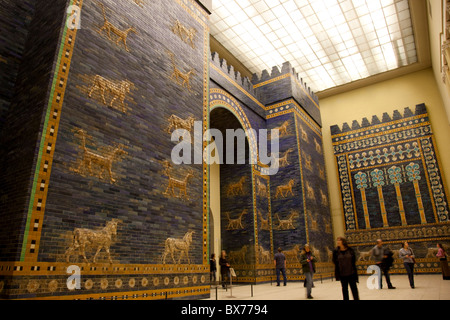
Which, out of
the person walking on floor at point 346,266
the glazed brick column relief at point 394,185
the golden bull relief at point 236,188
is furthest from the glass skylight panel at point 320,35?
the person walking on floor at point 346,266

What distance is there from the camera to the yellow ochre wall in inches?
628

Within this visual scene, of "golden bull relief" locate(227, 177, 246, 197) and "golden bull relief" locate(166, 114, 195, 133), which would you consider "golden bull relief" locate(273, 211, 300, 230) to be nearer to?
"golden bull relief" locate(227, 177, 246, 197)

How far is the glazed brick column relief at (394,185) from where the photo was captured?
49.0 ft

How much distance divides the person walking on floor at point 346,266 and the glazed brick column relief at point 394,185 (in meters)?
11.9

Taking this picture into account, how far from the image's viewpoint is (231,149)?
1416 cm

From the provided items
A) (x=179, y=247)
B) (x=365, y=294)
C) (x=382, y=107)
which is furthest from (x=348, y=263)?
(x=382, y=107)

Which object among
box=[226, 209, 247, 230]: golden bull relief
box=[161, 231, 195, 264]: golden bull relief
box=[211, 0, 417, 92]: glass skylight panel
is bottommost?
box=[161, 231, 195, 264]: golden bull relief

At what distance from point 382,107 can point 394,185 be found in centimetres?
479

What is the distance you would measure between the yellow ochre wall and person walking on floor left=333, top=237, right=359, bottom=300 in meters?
12.7

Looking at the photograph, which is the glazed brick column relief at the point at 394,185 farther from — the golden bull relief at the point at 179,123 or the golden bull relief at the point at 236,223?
the golden bull relief at the point at 179,123

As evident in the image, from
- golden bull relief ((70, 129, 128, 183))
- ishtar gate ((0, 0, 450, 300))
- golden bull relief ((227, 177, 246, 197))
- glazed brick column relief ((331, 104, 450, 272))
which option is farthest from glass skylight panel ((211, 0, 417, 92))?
golden bull relief ((70, 129, 128, 183))

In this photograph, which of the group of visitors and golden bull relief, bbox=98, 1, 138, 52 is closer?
the group of visitors

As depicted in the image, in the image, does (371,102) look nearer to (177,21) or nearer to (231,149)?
(231,149)
